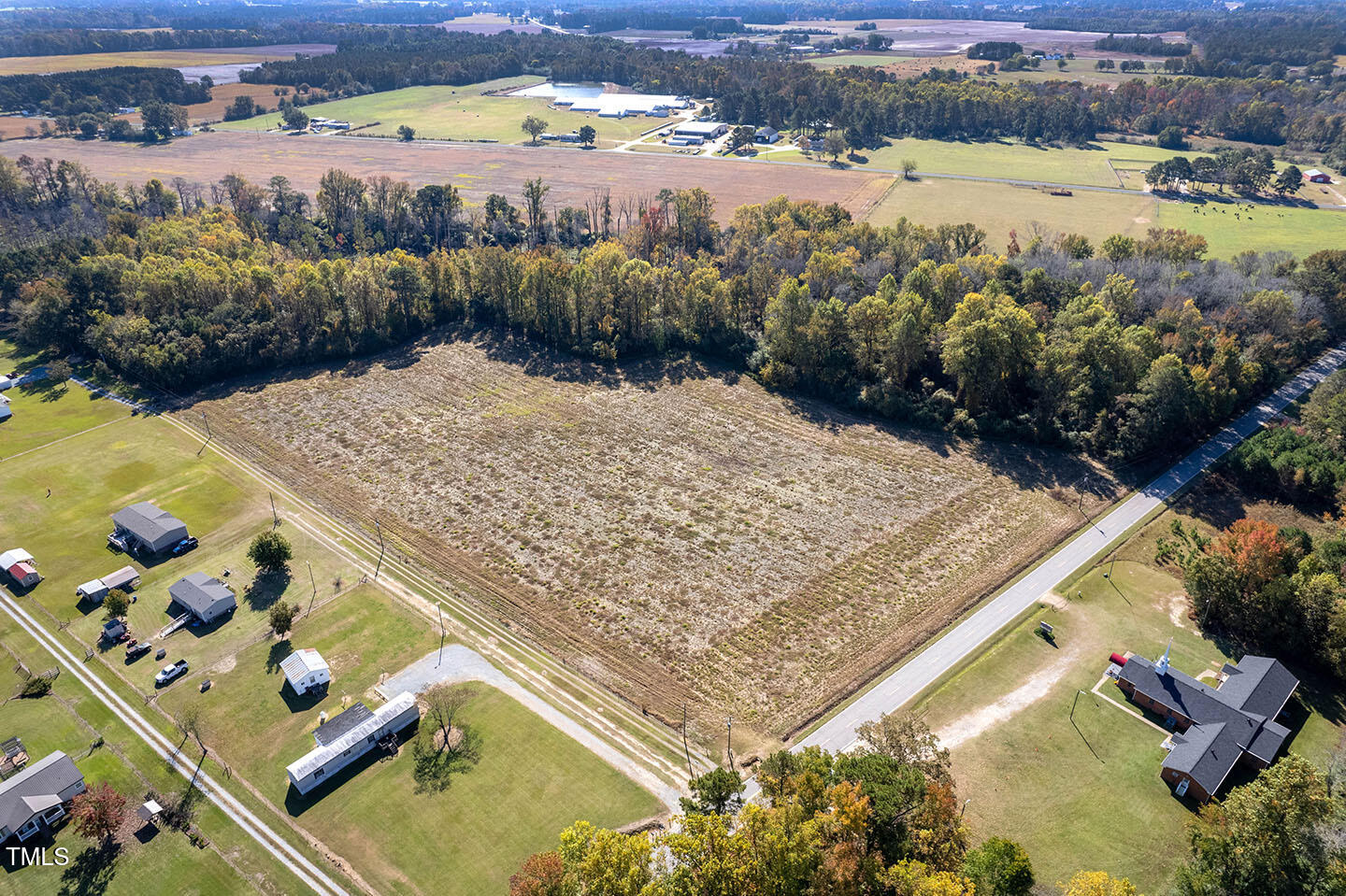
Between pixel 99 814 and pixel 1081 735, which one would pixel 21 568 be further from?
pixel 1081 735

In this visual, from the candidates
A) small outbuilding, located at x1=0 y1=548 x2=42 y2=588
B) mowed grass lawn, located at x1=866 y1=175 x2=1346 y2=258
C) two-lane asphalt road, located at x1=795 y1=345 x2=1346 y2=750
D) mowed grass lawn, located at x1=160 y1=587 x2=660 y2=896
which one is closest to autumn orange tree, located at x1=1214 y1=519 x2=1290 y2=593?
two-lane asphalt road, located at x1=795 y1=345 x2=1346 y2=750

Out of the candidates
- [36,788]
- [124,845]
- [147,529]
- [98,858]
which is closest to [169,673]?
[36,788]

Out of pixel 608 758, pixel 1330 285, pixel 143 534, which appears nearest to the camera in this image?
pixel 608 758

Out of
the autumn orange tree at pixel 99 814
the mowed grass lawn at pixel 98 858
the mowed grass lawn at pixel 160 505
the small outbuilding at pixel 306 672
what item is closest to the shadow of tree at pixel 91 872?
the mowed grass lawn at pixel 98 858

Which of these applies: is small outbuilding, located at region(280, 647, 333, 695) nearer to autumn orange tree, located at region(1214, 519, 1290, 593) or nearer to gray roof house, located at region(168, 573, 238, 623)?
gray roof house, located at region(168, 573, 238, 623)

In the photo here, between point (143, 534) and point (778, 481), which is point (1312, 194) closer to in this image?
point (778, 481)

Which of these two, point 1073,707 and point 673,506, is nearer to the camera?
point 1073,707

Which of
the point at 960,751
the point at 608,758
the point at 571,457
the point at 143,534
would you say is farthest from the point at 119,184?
the point at 960,751
